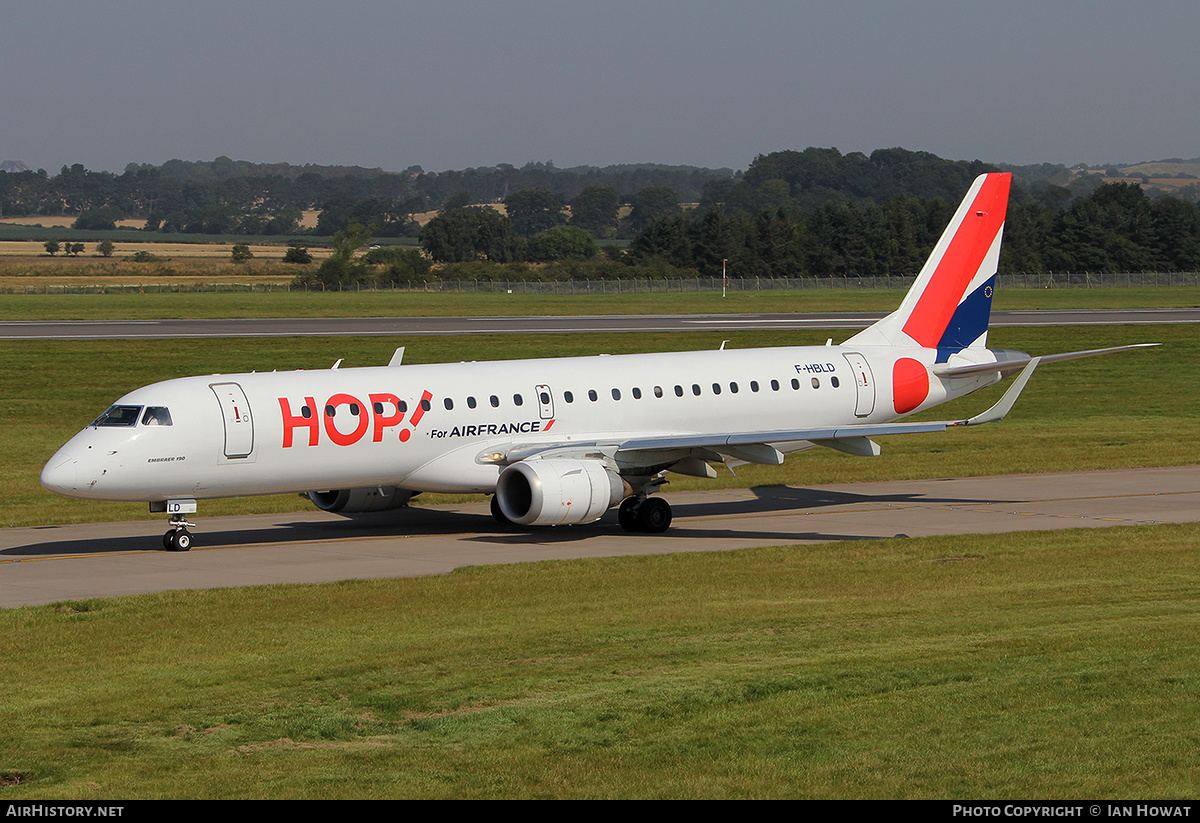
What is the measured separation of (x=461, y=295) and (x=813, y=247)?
53.0m

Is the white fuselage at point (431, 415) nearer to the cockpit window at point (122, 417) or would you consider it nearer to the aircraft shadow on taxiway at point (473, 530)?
the cockpit window at point (122, 417)

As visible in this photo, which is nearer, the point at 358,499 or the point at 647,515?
the point at 647,515

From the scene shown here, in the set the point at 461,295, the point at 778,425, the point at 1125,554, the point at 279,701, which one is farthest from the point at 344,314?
the point at 279,701

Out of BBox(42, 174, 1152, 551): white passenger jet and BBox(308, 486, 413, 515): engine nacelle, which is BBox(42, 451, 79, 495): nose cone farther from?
BBox(308, 486, 413, 515): engine nacelle

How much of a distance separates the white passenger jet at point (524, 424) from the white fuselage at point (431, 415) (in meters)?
0.03

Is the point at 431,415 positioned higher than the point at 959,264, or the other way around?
the point at 959,264

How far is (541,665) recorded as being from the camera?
1788 centimetres

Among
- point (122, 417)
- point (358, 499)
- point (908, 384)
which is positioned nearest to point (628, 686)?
point (122, 417)

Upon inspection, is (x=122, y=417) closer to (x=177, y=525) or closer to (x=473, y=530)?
(x=177, y=525)

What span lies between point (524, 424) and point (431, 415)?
7.41 feet

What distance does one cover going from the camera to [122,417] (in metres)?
28.2

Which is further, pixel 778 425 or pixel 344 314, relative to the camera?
pixel 344 314

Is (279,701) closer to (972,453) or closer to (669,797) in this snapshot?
(669,797)

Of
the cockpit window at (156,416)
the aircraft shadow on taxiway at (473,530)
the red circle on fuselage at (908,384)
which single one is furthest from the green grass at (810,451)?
the cockpit window at (156,416)
